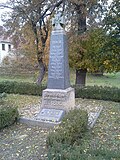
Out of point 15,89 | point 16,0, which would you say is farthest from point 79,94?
point 16,0

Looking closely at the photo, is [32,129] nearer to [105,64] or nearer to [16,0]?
[105,64]

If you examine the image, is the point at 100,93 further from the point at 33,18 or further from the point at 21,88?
the point at 33,18

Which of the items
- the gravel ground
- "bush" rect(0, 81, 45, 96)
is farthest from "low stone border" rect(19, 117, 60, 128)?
"bush" rect(0, 81, 45, 96)

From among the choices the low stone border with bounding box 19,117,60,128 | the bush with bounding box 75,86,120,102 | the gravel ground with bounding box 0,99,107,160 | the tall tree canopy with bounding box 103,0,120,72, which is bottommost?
the gravel ground with bounding box 0,99,107,160

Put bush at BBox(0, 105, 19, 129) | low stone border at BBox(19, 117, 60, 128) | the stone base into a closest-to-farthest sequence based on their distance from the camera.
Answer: bush at BBox(0, 105, 19, 129) → low stone border at BBox(19, 117, 60, 128) → the stone base

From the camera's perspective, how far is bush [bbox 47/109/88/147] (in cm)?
436

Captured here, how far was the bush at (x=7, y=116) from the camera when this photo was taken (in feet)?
19.6

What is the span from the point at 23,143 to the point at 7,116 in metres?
1.19

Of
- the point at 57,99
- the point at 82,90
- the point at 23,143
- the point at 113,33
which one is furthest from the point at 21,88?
the point at 23,143

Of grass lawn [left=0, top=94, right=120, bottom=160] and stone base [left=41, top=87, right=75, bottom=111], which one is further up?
stone base [left=41, top=87, right=75, bottom=111]

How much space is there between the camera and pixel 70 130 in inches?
185

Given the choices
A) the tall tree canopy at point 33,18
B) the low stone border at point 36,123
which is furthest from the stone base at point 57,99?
the tall tree canopy at point 33,18

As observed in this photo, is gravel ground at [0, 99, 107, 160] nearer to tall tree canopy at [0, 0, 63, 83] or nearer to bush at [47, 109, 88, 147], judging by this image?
bush at [47, 109, 88, 147]

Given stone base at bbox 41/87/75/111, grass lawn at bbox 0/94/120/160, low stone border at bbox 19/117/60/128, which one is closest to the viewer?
grass lawn at bbox 0/94/120/160
